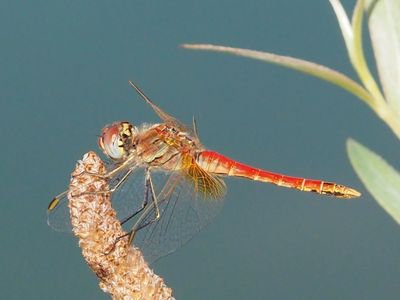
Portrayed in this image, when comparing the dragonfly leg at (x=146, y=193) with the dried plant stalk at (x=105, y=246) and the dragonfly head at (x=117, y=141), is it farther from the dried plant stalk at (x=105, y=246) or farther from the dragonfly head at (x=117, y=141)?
the dried plant stalk at (x=105, y=246)

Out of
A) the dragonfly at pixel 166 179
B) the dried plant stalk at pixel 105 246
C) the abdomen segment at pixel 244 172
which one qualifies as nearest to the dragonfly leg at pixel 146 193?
the dragonfly at pixel 166 179

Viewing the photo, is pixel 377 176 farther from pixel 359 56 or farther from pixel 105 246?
pixel 105 246

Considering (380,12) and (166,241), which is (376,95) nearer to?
(380,12)

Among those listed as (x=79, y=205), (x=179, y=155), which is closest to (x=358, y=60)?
(x=79, y=205)

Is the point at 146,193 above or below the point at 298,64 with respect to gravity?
above

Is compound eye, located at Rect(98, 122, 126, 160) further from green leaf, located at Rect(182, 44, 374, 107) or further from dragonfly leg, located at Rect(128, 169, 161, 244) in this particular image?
green leaf, located at Rect(182, 44, 374, 107)

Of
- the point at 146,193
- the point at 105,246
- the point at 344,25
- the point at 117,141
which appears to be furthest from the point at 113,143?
the point at 344,25

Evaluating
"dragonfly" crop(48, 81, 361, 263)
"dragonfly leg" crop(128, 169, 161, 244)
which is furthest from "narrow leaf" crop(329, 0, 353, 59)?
"dragonfly leg" crop(128, 169, 161, 244)
